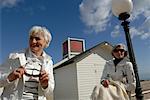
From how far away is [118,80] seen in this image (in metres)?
3.90

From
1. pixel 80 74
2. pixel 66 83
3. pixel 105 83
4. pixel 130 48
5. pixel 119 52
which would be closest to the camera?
pixel 105 83

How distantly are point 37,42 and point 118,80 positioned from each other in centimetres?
178

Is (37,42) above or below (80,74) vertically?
below

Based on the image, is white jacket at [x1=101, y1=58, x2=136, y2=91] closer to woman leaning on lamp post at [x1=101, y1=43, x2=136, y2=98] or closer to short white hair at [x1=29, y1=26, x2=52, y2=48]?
woman leaning on lamp post at [x1=101, y1=43, x2=136, y2=98]

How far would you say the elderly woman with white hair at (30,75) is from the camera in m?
2.37

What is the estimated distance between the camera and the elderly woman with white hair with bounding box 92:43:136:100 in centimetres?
381

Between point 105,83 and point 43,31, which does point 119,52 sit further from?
point 43,31

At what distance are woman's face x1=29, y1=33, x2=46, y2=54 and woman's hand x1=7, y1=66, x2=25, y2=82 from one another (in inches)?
12.7

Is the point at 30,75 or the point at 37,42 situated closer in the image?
the point at 30,75

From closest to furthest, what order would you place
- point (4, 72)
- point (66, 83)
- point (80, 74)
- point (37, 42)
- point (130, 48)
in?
point (4, 72), point (37, 42), point (130, 48), point (80, 74), point (66, 83)

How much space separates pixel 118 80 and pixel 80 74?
1249 centimetres

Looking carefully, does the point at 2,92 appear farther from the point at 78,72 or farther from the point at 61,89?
the point at 61,89

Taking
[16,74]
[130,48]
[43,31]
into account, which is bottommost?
[16,74]

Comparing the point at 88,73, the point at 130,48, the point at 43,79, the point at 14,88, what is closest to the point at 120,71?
the point at 130,48
